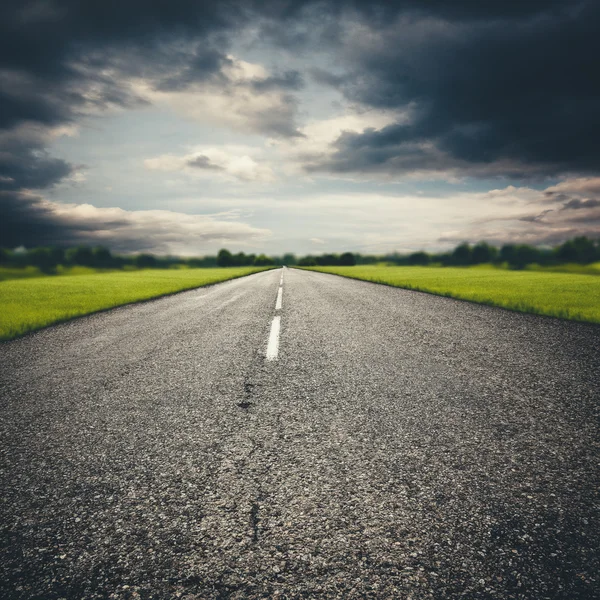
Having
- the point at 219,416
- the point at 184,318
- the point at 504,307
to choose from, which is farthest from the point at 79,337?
the point at 504,307

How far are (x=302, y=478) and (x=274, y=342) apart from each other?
3.95 meters

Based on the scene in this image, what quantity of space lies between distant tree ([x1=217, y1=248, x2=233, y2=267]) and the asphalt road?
16722 cm

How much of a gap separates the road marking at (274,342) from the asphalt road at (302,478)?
0.35 m

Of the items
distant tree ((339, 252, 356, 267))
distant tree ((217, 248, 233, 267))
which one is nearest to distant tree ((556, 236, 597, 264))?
distant tree ((339, 252, 356, 267))

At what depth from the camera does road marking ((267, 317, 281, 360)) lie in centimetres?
551

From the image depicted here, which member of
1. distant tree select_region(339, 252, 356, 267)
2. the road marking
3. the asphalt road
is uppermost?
distant tree select_region(339, 252, 356, 267)

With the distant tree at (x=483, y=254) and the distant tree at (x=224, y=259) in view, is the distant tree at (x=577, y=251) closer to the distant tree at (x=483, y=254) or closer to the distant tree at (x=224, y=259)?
the distant tree at (x=483, y=254)

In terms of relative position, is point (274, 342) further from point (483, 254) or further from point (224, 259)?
point (224, 259)

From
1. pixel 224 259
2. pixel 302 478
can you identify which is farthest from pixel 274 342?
pixel 224 259

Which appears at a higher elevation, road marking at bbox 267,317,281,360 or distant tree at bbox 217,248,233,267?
distant tree at bbox 217,248,233,267

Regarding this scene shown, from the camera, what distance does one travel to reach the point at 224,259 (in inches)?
6624

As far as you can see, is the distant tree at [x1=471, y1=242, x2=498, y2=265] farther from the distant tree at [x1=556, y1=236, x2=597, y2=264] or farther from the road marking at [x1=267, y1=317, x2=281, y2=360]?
the road marking at [x1=267, y1=317, x2=281, y2=360]

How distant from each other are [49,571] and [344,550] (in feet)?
4.74

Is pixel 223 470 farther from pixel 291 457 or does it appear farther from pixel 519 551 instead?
pixel 519 551
